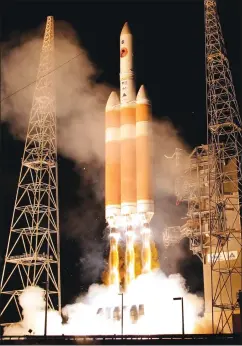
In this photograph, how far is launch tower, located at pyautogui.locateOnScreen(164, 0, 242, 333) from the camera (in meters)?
46.5

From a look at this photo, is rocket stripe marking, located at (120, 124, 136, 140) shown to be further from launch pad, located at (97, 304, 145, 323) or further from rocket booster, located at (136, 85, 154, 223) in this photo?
launch pad, located at (97, 304, 145, 323)

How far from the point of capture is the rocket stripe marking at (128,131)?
5134cm

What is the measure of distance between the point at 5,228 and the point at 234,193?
24.4m

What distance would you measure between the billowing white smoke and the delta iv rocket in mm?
1586

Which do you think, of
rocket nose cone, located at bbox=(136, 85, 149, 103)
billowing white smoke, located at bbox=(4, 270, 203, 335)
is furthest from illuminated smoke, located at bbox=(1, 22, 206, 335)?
rocket nose cone, located at bbox=(136, 85, 149, 103)

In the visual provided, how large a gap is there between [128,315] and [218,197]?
12.2 m

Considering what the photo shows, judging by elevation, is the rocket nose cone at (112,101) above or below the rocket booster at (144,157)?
above

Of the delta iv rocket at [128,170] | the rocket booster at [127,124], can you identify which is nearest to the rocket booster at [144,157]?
the delta iv rocket at [128,170]

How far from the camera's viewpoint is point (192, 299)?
182 feet

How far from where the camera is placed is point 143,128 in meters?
50.8

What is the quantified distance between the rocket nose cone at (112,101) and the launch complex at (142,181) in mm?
91

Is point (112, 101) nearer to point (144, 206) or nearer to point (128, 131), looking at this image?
point (128, 131)

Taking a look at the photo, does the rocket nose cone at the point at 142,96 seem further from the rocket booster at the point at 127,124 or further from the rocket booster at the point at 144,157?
the rocket booster at the point at 127,124

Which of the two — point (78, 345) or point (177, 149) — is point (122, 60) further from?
point (78, 345)
